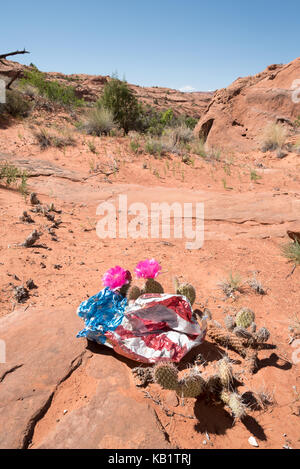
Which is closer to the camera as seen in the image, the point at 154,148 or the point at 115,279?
the point at 115,279

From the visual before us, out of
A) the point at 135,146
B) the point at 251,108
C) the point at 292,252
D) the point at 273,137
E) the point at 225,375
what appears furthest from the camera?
the point at 251,108

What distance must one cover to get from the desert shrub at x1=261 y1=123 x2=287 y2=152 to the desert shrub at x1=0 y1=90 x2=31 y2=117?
8063mm

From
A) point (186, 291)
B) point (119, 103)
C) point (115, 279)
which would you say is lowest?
point (186, 291)

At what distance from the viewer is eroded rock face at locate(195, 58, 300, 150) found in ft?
34.2

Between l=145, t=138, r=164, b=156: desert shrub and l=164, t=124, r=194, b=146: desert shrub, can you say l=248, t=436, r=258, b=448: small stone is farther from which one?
l=164, t=124, r=194, b=146: desert shrub

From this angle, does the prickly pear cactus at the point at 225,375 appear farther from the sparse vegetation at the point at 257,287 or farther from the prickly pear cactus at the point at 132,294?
the sparse vegetation at the point at 257,287

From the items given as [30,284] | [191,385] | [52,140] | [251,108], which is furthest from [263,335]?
[251,108]

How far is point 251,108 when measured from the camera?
11.0 m

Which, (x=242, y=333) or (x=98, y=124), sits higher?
(x=98, y=124)

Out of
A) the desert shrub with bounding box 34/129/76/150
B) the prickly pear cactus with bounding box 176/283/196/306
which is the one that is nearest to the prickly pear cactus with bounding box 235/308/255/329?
the prickly pear cactus with bounding box 176/283/196/306

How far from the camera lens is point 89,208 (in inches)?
195

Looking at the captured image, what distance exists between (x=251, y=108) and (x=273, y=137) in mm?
2328

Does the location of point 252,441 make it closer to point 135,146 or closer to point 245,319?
point 245,319

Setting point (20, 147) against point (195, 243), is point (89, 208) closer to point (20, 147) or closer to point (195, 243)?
point (195, 243)
